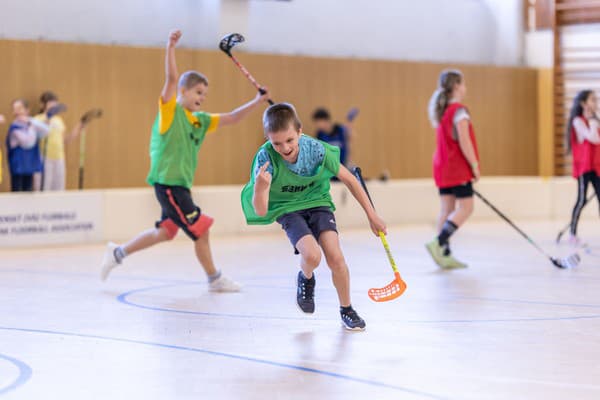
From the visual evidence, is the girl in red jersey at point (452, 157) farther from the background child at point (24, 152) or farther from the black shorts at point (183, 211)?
the background child at point (24, 152)

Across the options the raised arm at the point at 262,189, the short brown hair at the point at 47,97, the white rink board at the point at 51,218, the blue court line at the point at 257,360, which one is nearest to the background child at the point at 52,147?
the short brown hair at the point at 47,97

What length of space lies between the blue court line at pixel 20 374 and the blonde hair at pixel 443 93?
12.0 feet

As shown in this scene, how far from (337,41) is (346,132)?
69.2 inches

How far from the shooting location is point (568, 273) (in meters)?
6.32

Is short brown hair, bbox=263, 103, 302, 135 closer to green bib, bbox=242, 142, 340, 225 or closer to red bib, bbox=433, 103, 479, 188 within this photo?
green bib, bbox=242, 142, 340, 225

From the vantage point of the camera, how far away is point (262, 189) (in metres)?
4.01

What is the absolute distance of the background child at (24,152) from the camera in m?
9.50

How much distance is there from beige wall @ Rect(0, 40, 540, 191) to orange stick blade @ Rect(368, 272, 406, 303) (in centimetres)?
657

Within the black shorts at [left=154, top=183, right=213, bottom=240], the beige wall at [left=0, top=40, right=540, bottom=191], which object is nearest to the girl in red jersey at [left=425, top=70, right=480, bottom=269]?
the black shorts at [left=154, top=183, right=213, bottom=240]

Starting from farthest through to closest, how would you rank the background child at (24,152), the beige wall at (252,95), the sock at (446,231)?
the beige wall at (252,95) → the background child at (24,152) → the sock at (446,231)

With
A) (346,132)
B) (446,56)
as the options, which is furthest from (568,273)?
(446,56)

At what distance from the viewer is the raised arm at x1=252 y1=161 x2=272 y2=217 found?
399 cm

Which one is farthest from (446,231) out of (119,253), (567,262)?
(119,253)

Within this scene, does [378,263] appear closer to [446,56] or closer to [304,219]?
[304,219]
